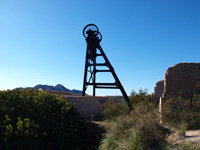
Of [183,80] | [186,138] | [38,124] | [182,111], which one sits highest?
[183,80]

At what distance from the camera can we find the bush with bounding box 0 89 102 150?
15.2 ft

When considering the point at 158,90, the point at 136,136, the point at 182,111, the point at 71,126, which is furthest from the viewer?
the point at 158,90

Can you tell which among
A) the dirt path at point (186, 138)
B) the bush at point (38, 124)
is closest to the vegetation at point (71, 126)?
the bush at point (38, 124)

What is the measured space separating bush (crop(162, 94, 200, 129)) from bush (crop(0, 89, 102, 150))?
259 cm

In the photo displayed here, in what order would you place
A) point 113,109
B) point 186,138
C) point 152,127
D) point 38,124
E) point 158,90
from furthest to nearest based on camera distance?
point 113,109
point 158,90
point 38,124
point 152,127
point 186,138

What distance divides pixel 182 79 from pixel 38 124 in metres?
4.90

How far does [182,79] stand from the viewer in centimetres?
676

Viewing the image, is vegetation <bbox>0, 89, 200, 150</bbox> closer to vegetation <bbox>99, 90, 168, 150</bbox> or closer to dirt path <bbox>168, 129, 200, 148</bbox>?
vegetation <bbox>99, 90, 168, 150</bbox>

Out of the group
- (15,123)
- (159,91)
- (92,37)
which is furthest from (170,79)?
(92,37)

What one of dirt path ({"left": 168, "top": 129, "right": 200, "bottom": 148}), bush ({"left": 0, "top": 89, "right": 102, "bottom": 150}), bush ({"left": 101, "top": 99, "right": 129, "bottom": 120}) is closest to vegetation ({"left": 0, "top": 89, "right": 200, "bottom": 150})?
bush ({"left": 0, "top": 89, "right": 102, "bottom": 150})

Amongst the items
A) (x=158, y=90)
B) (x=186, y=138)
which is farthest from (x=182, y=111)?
(x=158, y=90)

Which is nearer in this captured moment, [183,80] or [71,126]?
[71,126]

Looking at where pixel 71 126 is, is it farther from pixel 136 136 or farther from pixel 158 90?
pixel 158 90

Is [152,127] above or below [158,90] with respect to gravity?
below
